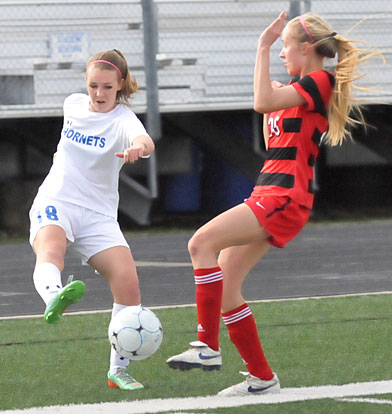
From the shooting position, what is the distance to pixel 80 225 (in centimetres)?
544

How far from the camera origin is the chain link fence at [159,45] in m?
14.2

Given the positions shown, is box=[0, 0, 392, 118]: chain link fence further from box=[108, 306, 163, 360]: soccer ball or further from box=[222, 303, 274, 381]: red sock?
box=[108, 306, 163, 360]: soccer ball

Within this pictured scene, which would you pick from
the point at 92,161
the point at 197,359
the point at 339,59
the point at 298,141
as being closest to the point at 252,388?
the point at 197,359

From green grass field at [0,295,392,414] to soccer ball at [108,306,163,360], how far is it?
26 cm

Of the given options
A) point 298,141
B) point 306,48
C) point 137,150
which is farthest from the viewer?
point 306,48

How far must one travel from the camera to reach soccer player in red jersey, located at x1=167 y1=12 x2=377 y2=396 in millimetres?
5105

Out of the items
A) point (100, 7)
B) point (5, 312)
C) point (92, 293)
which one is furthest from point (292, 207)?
point (100, 7)

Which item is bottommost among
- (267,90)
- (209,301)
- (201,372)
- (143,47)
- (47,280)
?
(201,372)

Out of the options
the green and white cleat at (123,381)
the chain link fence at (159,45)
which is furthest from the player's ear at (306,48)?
the chain link fence at (159,45)

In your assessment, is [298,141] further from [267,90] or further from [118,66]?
[118,66]

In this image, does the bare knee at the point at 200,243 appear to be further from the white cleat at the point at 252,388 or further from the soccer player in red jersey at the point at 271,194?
the white cleat at the point at 252,388

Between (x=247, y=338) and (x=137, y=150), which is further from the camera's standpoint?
(x=247, y=338)

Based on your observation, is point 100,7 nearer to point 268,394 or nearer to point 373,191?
point 373,191

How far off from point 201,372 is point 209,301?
2.97 ft
